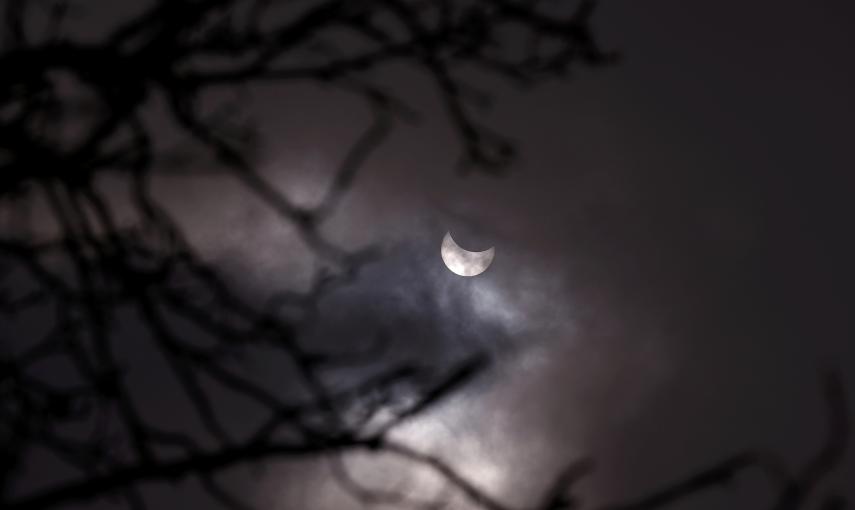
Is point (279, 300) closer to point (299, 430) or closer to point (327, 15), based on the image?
point (299, 430)

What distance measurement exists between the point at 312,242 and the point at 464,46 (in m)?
0.65

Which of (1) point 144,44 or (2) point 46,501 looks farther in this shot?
(1) point 144,44

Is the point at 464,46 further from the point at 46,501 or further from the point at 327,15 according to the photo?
the point at 46,501

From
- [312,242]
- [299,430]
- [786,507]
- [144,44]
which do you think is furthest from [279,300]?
[786,507]

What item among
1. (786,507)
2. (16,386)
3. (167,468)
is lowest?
(786,507)

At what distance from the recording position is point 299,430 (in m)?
2.40

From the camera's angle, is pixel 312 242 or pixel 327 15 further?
pixel 312 242

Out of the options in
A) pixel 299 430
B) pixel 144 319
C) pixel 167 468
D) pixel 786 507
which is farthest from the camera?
pixel 144 319

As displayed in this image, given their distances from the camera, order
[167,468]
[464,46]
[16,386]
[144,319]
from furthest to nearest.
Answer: [16,386] → [144,319] → [464,46] → [167,468]

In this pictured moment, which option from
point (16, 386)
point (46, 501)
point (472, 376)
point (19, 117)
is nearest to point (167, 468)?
point (46, 501)

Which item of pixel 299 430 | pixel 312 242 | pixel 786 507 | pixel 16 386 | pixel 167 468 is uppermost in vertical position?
pixel 16 386

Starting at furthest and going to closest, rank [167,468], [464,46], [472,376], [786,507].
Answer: [464,46], [167,468], [472,376], [786,507]

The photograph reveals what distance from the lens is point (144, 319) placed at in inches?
112

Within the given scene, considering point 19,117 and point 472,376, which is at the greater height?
point 19,117
